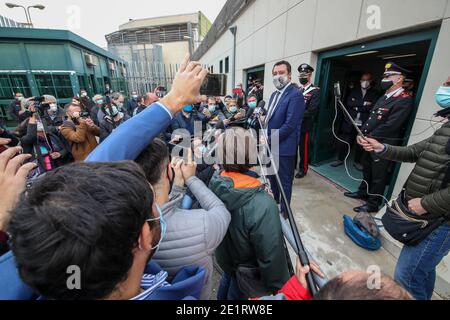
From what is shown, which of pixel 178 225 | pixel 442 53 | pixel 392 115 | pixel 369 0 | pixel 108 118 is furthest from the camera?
pixel 108 118

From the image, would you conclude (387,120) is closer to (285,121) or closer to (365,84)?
(285,121)

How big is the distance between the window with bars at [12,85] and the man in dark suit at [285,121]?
12621 millimetres

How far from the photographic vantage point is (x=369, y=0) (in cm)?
288

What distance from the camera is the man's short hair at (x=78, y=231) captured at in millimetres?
487

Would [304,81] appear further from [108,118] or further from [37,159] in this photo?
[37,159]

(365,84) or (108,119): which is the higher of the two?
(365,84)

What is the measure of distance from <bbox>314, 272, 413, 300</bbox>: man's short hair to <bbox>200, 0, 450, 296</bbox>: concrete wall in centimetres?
216

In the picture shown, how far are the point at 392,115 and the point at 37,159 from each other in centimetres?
489

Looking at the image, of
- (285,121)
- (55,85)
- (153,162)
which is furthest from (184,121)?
(55,85)

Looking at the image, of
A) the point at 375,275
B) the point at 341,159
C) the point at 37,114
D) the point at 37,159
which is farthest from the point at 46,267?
the point at 341,159

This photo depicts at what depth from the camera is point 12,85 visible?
9.86 meters

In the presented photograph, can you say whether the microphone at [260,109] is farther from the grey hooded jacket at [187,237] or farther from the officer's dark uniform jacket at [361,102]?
the grey hooded jacket at [187,237]

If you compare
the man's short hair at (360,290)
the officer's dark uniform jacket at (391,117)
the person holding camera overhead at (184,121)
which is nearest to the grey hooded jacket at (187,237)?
the man's short hair at (360,290)

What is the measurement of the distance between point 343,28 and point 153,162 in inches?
149
